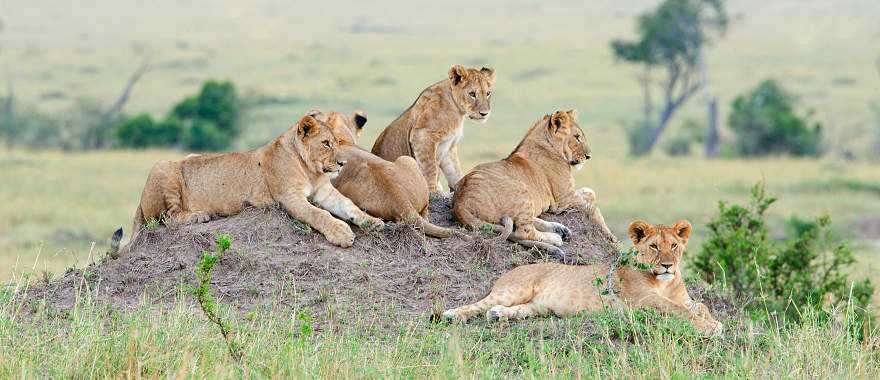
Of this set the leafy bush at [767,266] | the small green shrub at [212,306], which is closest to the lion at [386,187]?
the small green shrub at [212,306]

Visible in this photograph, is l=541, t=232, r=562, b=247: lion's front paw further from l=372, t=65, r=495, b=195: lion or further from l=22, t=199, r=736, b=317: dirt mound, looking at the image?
l=372, t=65, r=495, b=195: lion

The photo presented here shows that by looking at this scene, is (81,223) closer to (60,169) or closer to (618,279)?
(60,169)

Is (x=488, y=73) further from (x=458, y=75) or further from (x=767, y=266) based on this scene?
(x=767, y=266)

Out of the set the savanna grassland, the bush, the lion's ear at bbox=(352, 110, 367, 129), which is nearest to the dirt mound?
the savanna grassland

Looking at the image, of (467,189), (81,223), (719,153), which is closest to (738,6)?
(719,153)

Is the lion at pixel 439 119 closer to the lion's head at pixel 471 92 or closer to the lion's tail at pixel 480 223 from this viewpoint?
the lion's head at pixel 471 92

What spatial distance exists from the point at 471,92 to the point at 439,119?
288 millimetres

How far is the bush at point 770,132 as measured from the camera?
93.8 feet

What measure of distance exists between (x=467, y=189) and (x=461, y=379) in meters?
2.85

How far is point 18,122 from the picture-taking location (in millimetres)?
31375

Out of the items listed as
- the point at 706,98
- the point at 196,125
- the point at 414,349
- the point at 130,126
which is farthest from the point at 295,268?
the point at 706,98

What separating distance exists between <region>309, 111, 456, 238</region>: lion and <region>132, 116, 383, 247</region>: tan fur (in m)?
0.14

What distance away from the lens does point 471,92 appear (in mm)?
8727

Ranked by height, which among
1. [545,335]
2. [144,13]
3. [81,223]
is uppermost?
[545,335]
